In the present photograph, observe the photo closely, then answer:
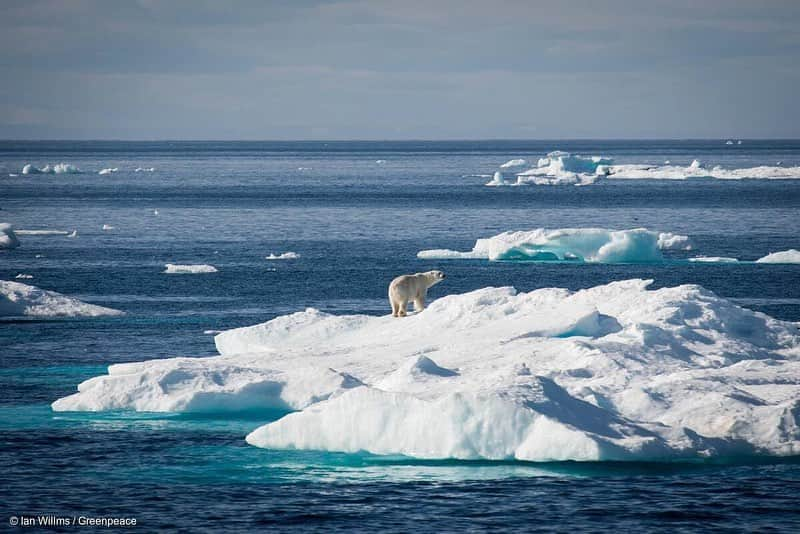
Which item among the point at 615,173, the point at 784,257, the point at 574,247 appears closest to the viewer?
the point at 784,257

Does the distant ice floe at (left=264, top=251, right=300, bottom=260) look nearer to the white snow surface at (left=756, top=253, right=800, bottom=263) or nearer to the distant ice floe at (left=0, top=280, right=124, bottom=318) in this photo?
the distant ice floe at (left=0, top=280, right=124, bottom=318)

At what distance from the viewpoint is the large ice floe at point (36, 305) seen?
34656 mm

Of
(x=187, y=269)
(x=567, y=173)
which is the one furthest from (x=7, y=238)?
(x=567, y=173)

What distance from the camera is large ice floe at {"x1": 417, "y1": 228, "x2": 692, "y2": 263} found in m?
48.7

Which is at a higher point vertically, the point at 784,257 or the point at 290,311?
the point at 784,257

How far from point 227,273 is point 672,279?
58.7ft

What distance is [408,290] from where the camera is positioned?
27656 mm

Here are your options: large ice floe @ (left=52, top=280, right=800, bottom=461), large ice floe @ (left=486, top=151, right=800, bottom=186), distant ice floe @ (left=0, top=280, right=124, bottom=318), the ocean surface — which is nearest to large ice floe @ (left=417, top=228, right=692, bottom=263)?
the ocean surface

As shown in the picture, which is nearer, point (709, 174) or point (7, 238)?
point (7, 238)

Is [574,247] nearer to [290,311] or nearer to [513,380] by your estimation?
[290,311]

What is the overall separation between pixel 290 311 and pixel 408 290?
1039 cm

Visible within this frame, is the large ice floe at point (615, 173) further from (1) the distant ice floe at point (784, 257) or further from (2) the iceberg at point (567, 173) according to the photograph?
(1) the distant ice floe at point (784, 257)

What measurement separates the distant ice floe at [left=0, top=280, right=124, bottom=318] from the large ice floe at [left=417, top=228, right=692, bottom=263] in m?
19.8

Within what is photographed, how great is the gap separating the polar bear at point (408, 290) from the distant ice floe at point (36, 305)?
11.6 m
